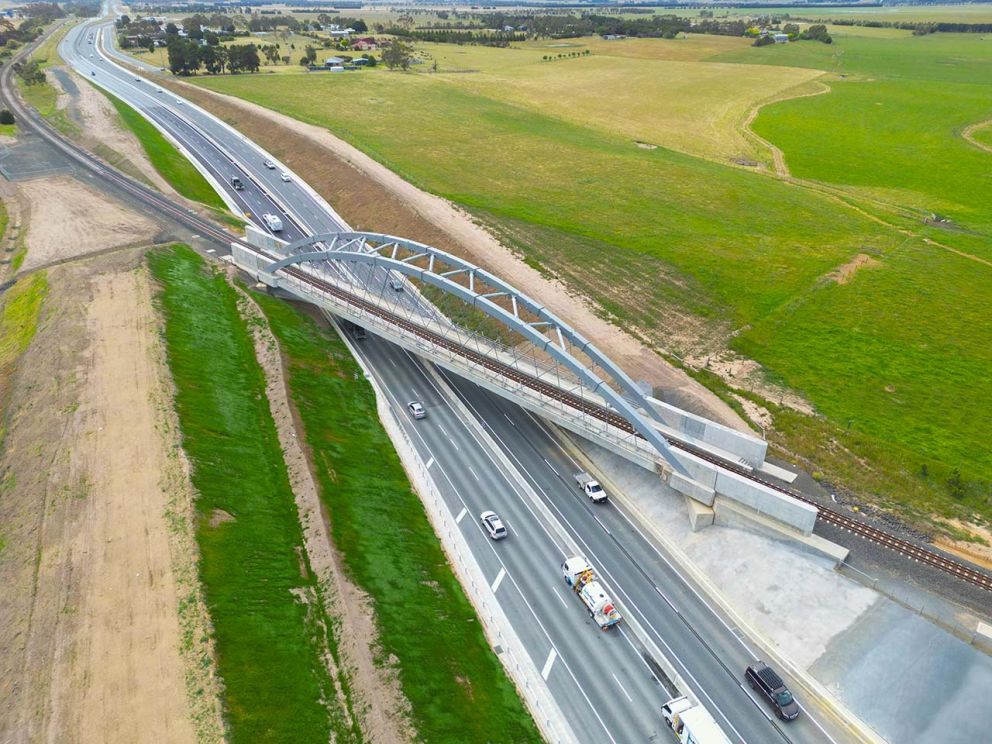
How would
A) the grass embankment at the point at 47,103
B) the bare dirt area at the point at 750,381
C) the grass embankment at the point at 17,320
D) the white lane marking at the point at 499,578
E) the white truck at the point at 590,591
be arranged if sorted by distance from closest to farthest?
the white truck at the point at 590,591, the white lane marking at the point at 499,578, the grass embankment at the point at 17,320, the bare dirt area at the point at 750,381, the grass embankment at the point at 47,103

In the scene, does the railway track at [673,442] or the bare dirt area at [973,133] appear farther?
the bare dirt area at [973,133]

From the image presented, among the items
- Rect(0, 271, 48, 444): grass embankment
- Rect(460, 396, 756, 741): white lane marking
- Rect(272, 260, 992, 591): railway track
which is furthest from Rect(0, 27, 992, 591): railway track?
Rect(0, 271, 48, 444): grass embankment

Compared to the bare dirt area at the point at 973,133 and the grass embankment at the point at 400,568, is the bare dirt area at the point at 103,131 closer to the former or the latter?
the grass embankment at the point at 400,568

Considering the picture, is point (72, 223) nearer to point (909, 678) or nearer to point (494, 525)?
point (494, 525)

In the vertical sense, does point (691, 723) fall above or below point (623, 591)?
above

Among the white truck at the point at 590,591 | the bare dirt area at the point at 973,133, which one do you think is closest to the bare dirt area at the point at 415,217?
the white truck at the point at 590,591

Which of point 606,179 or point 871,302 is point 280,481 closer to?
point 871,302

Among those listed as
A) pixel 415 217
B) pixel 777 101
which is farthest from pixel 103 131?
pixel 777 101
